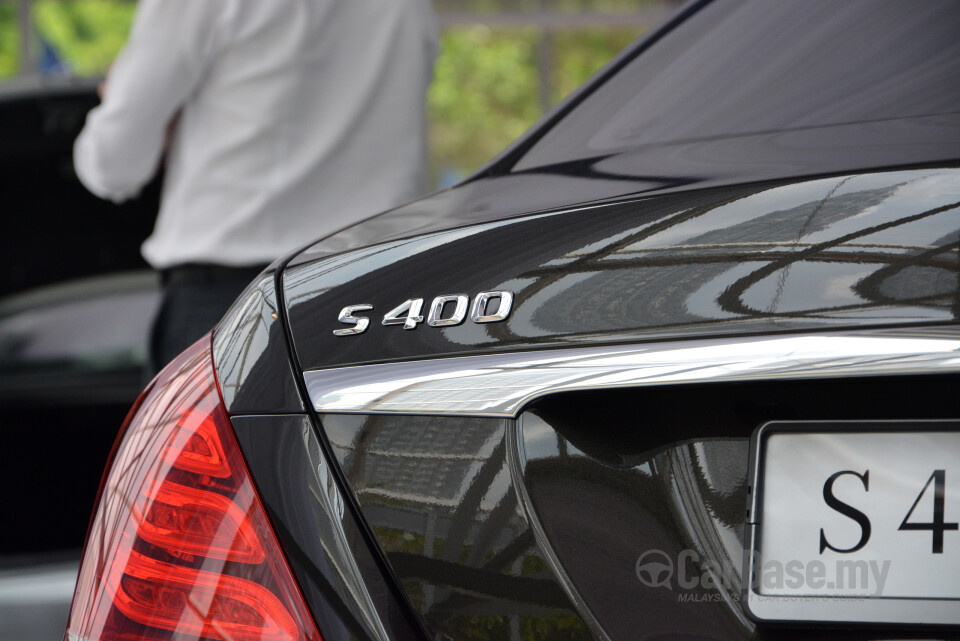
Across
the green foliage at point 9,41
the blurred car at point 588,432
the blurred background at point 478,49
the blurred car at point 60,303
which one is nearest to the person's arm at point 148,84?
the blurred car at point 60,303

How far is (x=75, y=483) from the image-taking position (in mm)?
→ 2453

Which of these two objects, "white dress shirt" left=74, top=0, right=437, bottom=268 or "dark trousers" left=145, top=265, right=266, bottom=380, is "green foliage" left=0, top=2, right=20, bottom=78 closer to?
"white dress shirt" left=74, top=0, right=437, bottom=268

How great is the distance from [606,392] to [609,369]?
0.02 meters

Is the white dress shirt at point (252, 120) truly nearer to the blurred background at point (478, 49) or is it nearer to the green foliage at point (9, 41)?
the blurred background at point (478, 49)

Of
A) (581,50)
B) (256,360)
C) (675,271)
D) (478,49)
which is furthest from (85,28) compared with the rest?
(675,271)

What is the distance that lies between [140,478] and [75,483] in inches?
58.6

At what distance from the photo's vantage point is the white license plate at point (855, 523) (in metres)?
0.84

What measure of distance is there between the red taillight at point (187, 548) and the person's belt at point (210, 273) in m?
1.25

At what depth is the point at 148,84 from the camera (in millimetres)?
2248

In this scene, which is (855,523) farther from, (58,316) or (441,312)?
(58,316)

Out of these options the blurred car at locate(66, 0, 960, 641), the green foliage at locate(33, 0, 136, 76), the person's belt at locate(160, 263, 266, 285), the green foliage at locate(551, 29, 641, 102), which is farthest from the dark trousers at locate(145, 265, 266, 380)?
the green foliage at locate(551, 29, 641, 102)

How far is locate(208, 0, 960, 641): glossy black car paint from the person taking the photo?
2.88ft

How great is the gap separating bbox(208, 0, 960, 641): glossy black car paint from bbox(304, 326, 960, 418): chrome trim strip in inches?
0.5

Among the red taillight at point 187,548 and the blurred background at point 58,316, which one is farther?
the blurred background at point 58,316
